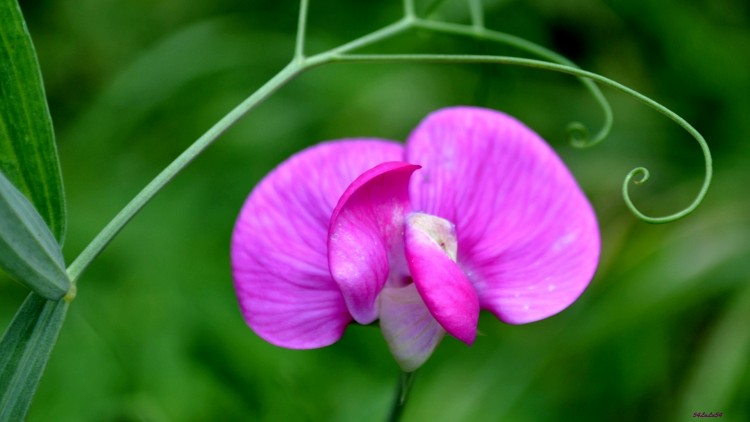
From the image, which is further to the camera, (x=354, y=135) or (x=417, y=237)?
(x=354, y=135)

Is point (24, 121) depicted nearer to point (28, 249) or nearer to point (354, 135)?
point (28, 249)

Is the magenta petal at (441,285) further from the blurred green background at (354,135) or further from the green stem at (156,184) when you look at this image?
the blurred green background at (354,135)

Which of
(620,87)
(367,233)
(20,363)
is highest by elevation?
(620,87)

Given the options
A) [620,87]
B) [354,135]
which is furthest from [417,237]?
[354,135]

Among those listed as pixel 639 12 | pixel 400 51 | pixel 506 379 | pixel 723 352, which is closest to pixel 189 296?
pixel 506 379

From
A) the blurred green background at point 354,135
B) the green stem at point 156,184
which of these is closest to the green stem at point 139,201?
the green stem at point 156,184

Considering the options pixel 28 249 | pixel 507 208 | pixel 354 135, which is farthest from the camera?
pixel 354 135
